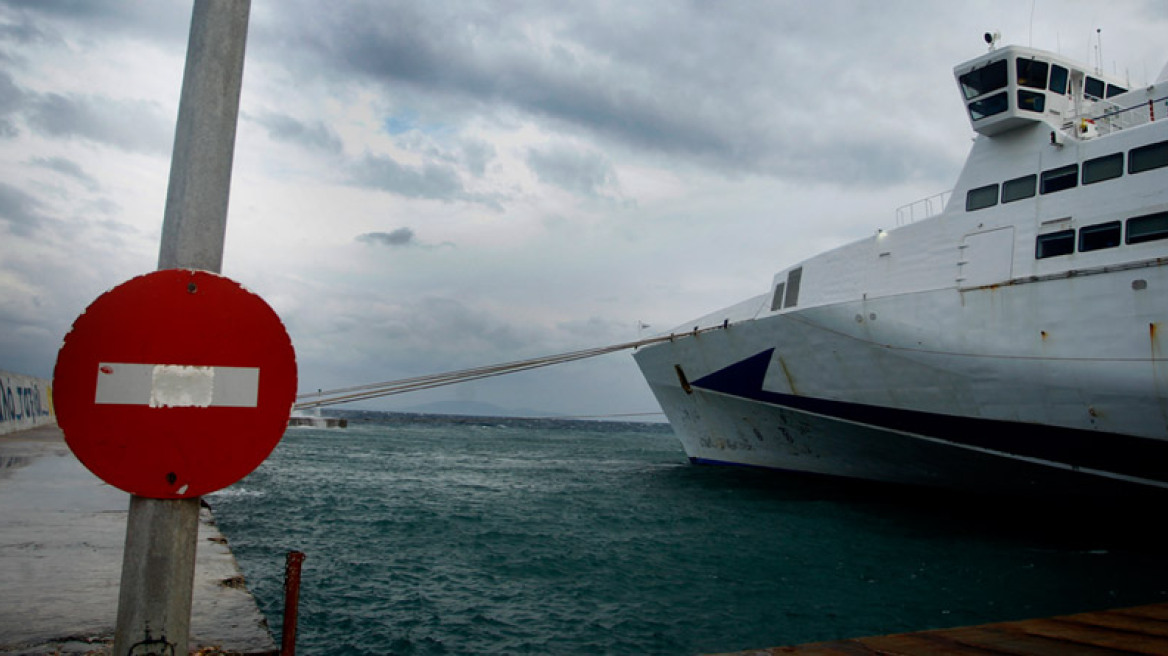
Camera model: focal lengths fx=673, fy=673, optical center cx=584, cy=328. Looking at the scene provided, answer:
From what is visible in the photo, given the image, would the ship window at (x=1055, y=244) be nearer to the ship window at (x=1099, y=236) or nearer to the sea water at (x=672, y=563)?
the ship window at (x=1099, y=236)

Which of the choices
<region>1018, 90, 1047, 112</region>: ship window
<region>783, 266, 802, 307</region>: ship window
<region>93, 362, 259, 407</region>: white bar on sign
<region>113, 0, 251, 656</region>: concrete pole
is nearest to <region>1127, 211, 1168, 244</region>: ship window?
<region>1018, 90, 1047, 112</region>: ship window

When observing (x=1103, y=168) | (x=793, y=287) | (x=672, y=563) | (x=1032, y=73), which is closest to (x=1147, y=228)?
(x=1103, y=168)

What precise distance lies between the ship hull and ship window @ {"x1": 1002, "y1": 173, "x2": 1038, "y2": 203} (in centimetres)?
244

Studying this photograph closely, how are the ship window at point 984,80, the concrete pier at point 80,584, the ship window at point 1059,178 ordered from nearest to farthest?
the concrete pier at point 80,584 < the ship window at point 1059,178 < the ship window at point 984,80

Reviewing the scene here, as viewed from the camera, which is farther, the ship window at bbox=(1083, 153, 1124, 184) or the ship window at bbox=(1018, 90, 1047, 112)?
the ship window at bbox=(1018, 90, 1047, 112)

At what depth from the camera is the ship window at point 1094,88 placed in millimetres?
16969

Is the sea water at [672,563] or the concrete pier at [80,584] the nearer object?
the concrete pier at [80,584]

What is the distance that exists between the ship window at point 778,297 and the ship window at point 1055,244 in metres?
6.58

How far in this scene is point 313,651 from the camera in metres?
7.36

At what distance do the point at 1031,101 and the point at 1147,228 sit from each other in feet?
14.1

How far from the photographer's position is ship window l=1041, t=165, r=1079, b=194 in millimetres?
13945

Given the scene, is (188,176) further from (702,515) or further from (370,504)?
(370,504)

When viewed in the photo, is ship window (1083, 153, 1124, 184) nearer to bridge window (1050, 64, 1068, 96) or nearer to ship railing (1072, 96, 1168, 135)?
ship railing (1072, 96, 1168, 135)

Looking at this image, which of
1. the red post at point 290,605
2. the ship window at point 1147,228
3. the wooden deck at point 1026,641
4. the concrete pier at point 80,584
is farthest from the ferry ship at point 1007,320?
the red post at point 290,605
